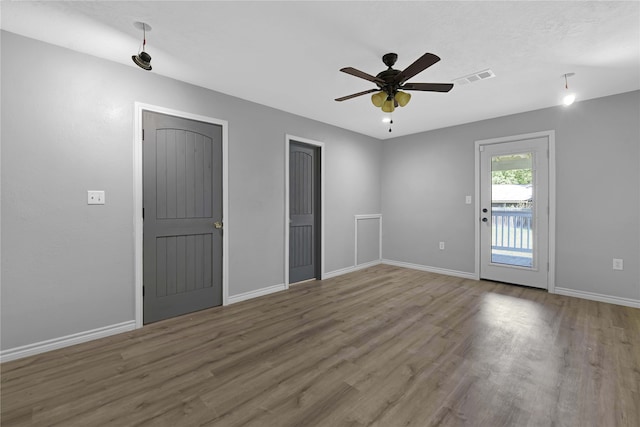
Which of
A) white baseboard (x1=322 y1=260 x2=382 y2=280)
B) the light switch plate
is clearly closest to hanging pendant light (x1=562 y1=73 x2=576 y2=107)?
white baseboard (x1=322 y1=260 x2=382 y2=280)

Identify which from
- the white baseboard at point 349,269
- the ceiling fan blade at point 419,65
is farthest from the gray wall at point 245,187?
the ceiling fan blade at point 419,65

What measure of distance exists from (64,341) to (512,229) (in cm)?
556

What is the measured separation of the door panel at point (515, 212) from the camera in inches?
157

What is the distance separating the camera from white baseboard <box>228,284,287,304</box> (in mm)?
3510

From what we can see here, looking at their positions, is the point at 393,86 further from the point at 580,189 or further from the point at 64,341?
the point at 64,341

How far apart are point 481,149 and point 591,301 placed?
2.53m

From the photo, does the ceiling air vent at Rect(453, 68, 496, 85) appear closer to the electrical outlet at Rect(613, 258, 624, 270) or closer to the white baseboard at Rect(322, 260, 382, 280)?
the electrical outlet at Rect(613, 258, 624, 270)

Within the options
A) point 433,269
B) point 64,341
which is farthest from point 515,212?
point 64,341

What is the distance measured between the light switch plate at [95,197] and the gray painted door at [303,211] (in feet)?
7.67

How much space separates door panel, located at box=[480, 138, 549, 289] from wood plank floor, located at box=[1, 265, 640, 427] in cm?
91

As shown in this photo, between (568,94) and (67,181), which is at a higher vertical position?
(568,94)

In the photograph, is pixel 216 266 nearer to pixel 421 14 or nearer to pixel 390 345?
pixel 390 345

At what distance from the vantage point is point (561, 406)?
5.59 feet

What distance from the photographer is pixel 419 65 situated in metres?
2.09
